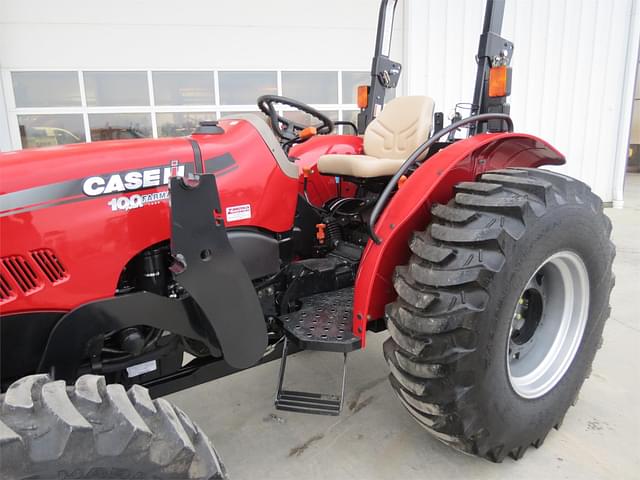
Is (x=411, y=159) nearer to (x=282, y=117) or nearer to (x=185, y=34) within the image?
(x=282, y=117)

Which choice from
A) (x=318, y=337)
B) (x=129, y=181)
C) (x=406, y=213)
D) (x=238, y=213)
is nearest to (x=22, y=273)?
(x=129, y=181)

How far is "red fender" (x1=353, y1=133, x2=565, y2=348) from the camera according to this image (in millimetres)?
1711

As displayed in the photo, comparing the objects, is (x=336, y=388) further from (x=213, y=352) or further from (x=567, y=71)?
(x=567, y=71)

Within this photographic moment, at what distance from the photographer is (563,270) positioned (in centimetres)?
192

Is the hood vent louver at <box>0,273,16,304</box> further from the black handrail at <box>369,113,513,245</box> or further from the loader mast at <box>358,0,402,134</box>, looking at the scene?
the loader mast at <box>358,0,402,134</box>

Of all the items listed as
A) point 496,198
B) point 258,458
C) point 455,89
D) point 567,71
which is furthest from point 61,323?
point 567,71

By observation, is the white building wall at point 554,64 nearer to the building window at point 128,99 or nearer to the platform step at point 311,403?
the building window at point 128,99

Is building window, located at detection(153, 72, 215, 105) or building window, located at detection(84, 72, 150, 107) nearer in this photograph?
building window, located at detection(84, 72, 150, 107)

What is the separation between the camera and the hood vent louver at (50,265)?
1267mm

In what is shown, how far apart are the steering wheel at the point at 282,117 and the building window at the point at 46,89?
436 cm

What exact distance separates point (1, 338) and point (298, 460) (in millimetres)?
1137

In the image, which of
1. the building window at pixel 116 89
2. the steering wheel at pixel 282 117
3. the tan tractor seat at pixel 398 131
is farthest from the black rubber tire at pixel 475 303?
the building window at pixel 116 89

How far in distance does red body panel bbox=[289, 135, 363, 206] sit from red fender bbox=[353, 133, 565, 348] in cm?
86

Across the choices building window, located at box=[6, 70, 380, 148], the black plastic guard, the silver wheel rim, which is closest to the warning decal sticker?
the black plastic guard
